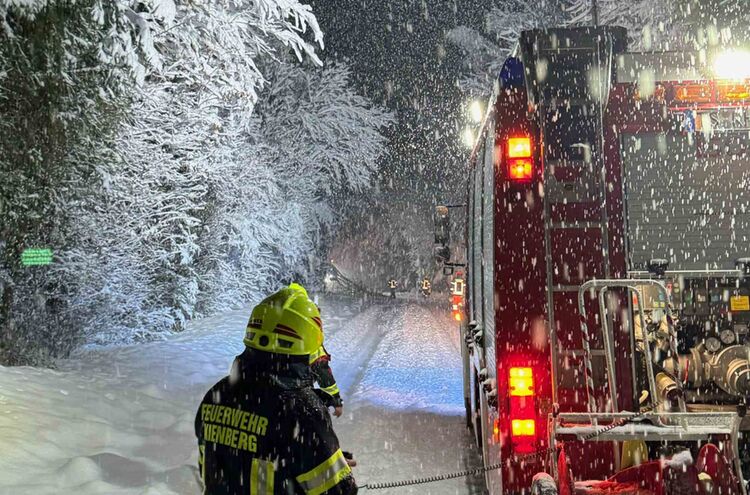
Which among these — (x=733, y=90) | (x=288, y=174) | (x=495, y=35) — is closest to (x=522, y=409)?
(x=733, y=90)

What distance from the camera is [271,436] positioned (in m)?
2.26

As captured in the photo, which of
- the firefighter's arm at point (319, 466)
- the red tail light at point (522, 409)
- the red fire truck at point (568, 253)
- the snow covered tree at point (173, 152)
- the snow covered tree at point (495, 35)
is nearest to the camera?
the firefighter's arm at point (319, 466)

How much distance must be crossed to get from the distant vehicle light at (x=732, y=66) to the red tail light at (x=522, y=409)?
8.68ft

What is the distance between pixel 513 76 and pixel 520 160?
57 centimetres

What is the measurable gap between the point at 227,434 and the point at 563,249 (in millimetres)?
2743

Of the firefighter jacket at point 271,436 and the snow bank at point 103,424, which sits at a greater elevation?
the firefighter jacket at point 271,436

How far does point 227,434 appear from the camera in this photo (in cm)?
236

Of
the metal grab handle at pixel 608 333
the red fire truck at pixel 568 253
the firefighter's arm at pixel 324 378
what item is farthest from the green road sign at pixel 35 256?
the metal grab handle at pixel 608 333

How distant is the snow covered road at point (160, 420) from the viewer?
605 cm

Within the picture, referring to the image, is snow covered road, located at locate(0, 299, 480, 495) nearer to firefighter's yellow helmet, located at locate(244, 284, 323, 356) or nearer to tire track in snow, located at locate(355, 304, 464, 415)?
tire track in snow, located at locate(355, 304, 464, 415)

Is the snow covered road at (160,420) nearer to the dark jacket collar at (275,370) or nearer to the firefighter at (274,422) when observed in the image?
the firefighter at (274,422)

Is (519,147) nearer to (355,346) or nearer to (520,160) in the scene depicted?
(520,160)

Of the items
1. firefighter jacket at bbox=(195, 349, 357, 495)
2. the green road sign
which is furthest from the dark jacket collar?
the green road sign

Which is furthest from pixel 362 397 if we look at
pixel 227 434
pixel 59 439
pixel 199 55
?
pixel 227 434
